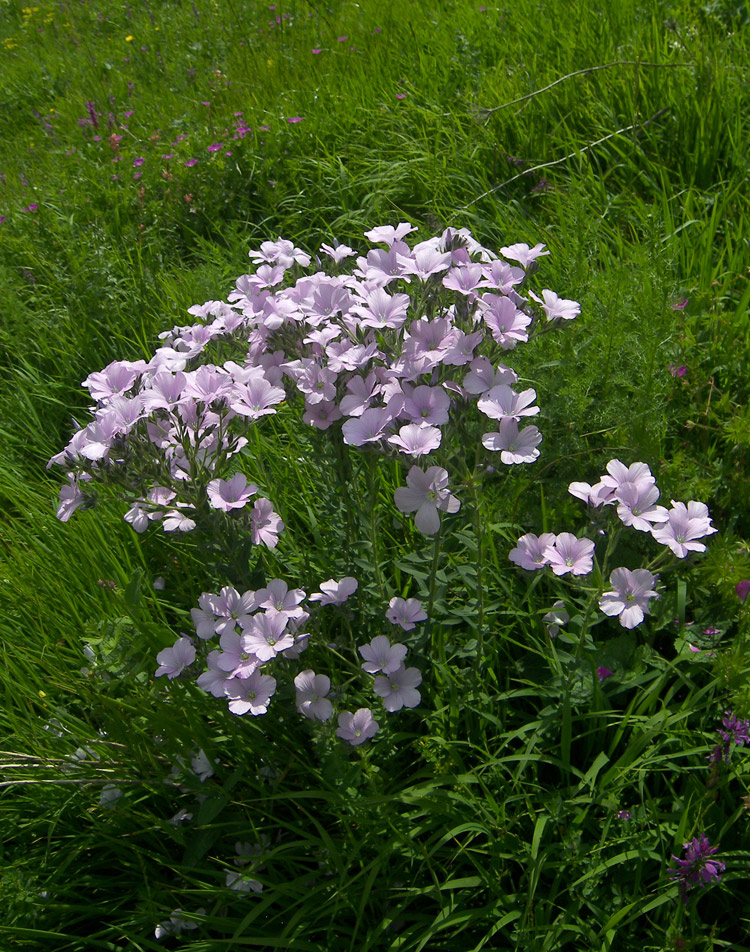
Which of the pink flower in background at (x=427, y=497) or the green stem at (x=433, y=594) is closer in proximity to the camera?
the pink flower in background at (x=427, y=497)

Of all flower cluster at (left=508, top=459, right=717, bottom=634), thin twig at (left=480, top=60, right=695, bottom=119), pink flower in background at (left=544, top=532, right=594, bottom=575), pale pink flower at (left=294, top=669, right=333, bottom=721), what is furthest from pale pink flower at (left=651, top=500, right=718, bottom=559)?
thin twig at (left=480, top=60, right=695, bottom=119)

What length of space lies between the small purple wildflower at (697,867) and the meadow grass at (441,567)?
0.04 m

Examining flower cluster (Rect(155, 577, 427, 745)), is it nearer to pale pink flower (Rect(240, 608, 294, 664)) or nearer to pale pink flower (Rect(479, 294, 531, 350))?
pale pink flower (Rect(240, 608, 294, 664))

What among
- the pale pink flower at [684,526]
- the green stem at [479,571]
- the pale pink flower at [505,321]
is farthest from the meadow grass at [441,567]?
the pale pink flower at [505,321]

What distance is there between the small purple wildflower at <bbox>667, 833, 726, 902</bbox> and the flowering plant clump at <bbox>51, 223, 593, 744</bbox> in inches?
21.2

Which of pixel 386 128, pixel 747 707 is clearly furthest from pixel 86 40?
pixel 747 707

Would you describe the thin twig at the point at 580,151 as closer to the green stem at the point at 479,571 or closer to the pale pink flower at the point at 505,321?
the pale pink flower at the point at 505,321

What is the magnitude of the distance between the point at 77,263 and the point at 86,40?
3.86m

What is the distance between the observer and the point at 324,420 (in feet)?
5.08

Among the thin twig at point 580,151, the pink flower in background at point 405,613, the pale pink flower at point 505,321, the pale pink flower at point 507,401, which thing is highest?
the pale pink flower at point 505,321

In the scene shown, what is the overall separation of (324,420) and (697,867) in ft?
3.59

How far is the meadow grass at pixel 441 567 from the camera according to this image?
1564 mm

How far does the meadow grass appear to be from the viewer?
156 cm

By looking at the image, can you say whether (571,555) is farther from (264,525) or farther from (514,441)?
(264,525)
